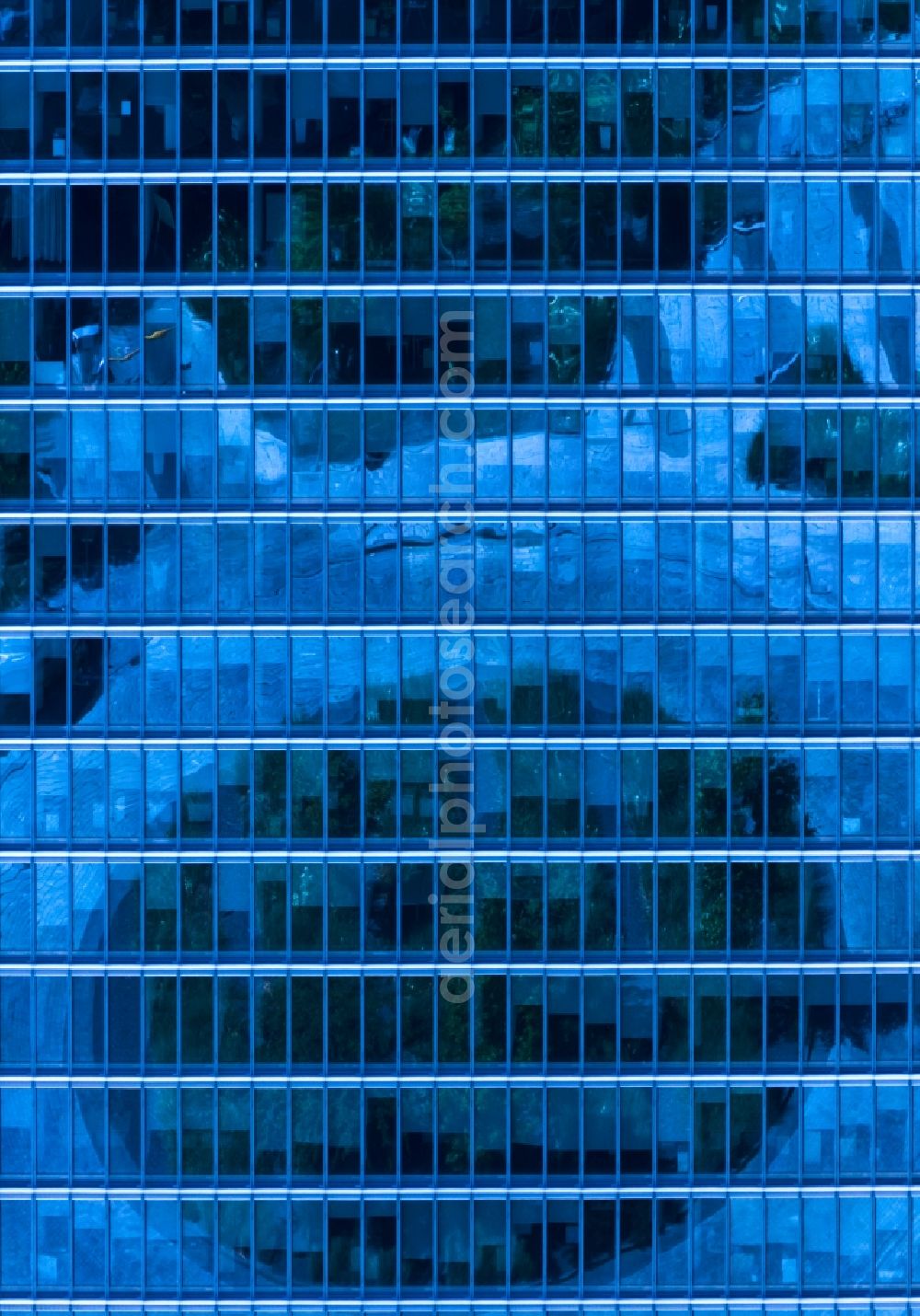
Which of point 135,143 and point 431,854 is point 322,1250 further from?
point 135,143

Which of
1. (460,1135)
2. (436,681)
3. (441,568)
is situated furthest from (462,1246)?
(441,568)

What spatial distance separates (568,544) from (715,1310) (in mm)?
15165

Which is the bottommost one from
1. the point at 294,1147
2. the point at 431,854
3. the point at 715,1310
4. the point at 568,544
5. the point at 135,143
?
the point at 715,1310

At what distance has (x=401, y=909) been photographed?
26.8m

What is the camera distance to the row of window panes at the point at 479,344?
26.6 m

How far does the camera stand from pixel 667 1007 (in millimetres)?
26953

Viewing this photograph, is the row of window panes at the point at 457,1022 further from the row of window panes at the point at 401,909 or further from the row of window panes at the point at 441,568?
the row of window panes at the point at 441,568

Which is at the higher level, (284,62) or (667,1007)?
(284,62)

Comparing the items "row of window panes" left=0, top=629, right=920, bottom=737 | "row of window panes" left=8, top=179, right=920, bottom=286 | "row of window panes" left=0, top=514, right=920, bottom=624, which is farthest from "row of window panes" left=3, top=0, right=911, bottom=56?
"row of window panes" left=0, top=629, right=920, bottom=737

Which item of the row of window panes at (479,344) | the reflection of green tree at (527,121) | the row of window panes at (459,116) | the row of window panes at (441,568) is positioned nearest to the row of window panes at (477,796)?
the row of window panes at (441,568)

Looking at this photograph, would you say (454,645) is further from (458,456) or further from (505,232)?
(505,232)

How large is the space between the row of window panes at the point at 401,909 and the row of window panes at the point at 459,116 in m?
13.6

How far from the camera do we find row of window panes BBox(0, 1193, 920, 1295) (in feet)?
88.1

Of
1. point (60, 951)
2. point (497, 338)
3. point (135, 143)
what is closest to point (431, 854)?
point (60, 951)
